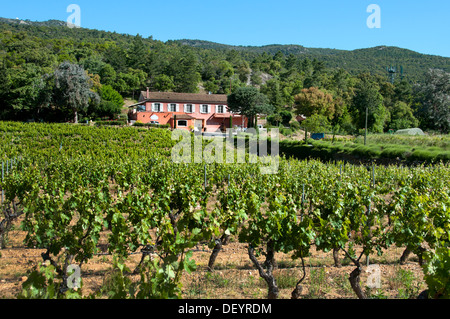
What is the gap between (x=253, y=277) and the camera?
261 inches

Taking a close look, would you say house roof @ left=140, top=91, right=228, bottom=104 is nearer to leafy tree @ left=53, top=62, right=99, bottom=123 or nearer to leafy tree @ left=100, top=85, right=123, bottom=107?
leafy tree @ left=100, top=85, right=123, bottom=107

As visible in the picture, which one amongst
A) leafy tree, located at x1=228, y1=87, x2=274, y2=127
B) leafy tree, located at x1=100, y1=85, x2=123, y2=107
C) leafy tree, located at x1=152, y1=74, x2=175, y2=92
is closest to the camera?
leafy tree, located at x1=228, y1=87, x2=274, y2=127

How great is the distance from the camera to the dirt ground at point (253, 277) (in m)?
5.86

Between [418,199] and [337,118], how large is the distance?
4989cm

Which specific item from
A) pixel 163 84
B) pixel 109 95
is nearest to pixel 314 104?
pixel 109 95

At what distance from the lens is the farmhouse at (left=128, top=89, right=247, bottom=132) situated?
1869 inches

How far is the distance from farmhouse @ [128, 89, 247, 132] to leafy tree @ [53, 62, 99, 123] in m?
8.12

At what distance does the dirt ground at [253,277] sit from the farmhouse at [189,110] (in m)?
39.4

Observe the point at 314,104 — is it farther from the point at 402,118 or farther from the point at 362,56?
the point at 362,56

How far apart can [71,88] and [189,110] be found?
54.4 feet

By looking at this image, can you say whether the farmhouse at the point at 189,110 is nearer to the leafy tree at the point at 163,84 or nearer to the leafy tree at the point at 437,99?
the leafy tree at the point at 163,84

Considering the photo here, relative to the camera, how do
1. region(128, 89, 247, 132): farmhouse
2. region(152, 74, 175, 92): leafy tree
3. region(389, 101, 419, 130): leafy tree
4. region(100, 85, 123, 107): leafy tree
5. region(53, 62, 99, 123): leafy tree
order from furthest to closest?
region(152, 74, 175, 92): leafy tree < region(100, 85, 123, 107): leafy tree < region(389, 101, 419, 130): leafy tree < region(128, 89, 247, 132): farmhouse < region(53, 62, 99, 123): leafy tree

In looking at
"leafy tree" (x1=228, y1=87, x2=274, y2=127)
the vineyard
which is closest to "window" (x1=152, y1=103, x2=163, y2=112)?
"leafy tree" (x1=228, y1=87, x2=274, y2=127)

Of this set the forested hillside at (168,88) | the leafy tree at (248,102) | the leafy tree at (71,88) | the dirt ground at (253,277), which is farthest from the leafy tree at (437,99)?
the dirt ground at (253,277)
